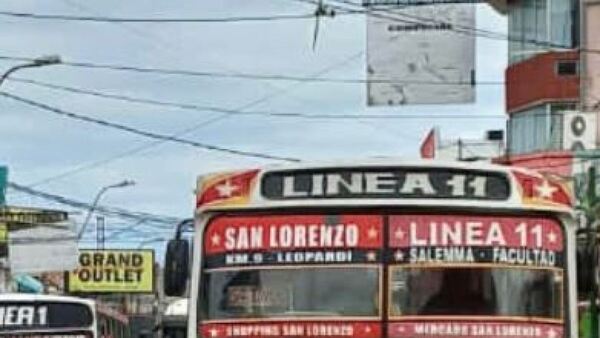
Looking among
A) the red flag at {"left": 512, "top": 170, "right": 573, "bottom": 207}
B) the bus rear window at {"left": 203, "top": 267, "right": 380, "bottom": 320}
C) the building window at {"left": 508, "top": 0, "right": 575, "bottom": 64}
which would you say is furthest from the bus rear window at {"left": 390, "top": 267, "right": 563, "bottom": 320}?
the building window at {"left": 508, "top": 0, "right": 575, "bottom": 64}

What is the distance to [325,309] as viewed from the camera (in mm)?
9492

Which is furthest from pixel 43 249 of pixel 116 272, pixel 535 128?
pixel 116 272

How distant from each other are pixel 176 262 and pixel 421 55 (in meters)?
23.4

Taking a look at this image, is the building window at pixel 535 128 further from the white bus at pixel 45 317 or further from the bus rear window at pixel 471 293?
the bus rear window at pixel 471 293

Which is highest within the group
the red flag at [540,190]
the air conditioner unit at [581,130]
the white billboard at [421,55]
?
the white billboard at [421,55]

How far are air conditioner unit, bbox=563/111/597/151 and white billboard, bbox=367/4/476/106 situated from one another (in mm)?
2997

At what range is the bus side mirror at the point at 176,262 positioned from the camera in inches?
396

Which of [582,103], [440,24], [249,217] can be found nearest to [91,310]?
[249,217]

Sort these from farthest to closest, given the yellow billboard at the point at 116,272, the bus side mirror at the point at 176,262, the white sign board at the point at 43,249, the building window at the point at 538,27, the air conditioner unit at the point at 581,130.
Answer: the yellow billboard at the point at 116,272 → the white sign board at the point at 43,249 → the building window at the point at 538,27 → the air conditioner unit at the point at 581,130 → the bus side mirror at the point at 176,262

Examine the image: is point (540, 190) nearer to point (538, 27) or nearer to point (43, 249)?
point (538, 27)

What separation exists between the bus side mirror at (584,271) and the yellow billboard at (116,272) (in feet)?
251

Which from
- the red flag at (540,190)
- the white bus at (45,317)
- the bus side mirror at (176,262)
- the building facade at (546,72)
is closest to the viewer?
the red flag at (540,190)

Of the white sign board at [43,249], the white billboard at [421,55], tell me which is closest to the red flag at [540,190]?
the white billboard at [421,55]

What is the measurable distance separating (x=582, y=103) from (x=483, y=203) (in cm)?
3576
